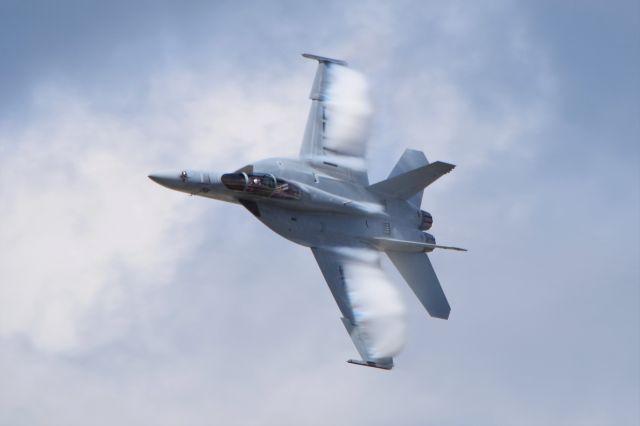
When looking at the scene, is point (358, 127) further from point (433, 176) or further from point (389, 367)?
point (389, 367)

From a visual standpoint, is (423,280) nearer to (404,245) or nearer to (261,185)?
(404,245)

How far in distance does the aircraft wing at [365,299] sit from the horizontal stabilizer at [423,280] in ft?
2.86

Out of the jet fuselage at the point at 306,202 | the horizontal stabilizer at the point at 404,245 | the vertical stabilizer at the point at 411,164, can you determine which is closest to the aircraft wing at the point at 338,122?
the jet fuselage at the point at 306,202

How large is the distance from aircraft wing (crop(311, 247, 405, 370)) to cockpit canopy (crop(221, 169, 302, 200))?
234 cm

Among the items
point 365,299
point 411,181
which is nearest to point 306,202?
point 365,299

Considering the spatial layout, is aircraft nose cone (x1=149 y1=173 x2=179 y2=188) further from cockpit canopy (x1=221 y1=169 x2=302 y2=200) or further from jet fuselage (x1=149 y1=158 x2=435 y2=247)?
cockpit canopy (x1=221 y1=169 x2=302 y2=200)

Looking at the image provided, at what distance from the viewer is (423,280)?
4819cm

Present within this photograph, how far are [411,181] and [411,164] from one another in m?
1.92

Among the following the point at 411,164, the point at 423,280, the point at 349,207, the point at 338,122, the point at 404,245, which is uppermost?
the point at 338,122

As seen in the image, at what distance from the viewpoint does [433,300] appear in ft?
158

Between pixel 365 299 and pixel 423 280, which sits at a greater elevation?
pixel 423 280

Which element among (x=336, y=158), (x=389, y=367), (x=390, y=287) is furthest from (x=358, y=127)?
(x=389, y=367)

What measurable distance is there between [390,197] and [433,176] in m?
1.60

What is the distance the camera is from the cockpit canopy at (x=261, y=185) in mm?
44125
